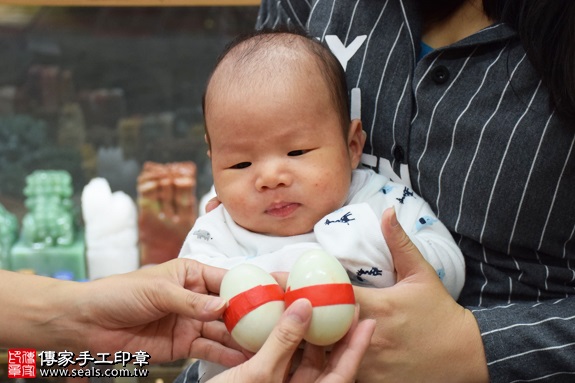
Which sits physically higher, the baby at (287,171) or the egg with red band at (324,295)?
the baby at (287,171)

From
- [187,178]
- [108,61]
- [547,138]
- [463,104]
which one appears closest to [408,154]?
[463,104]

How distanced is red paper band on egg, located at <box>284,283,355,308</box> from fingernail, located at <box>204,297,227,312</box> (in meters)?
0.10

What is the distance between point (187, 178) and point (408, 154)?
3.68 ft

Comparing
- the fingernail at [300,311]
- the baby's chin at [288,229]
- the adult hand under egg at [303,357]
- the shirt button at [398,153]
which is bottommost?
the adult hand under egg at [303,357]

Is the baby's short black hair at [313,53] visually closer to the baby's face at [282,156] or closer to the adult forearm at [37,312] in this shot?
the baby's face at [282,156]

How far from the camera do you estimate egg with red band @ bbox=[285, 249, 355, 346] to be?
3.17 ft

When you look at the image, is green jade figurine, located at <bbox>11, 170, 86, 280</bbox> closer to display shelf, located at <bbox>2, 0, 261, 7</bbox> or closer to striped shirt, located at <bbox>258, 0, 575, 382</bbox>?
display shelf, located at <bbox>2, 0, 261, 7</bbox>

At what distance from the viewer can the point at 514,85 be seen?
1.19m

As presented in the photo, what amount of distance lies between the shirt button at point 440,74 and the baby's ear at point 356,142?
155 mm

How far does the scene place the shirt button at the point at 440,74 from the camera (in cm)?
126

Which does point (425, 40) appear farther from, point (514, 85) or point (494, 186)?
point (494, 186)

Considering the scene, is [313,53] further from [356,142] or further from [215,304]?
[215,304]

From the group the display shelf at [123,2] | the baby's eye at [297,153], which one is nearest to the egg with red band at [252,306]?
the baby's eye at [297,153]

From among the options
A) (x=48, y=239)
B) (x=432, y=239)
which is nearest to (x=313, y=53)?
(x=432, y=239)
